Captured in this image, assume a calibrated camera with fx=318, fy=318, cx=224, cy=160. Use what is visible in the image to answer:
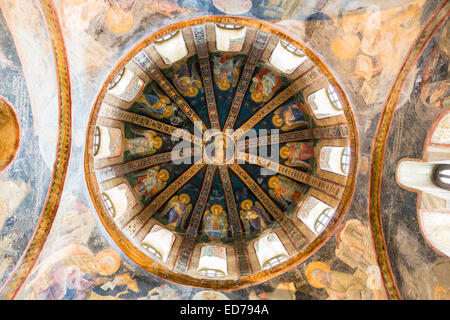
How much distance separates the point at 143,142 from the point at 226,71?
4.17 m

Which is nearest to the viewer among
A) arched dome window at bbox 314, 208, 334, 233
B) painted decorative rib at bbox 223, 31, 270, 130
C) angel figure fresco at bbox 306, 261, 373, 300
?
angel figure fresco at bbox 306, 261, 373, 300

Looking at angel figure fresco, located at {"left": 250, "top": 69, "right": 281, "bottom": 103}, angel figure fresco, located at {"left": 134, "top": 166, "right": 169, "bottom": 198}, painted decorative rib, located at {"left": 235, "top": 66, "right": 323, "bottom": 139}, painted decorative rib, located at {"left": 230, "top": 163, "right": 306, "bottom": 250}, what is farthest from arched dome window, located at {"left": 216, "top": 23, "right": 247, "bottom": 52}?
angel figure fresco, located at {"left": 134, "top": 166, "right": 169, "bottom": 198}

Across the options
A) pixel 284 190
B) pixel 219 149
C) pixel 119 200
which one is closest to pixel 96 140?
pixel 119 200

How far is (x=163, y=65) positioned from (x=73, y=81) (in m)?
4.04

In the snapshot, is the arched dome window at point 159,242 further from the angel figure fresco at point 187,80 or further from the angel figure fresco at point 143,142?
the angel figure fresco at point 187,80

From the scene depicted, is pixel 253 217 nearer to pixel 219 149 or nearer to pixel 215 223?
pixel 215 223

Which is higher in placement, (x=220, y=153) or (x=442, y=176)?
(x=220, y=153)

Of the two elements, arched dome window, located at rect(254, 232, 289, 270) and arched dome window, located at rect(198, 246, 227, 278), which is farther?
arched dome window, located at rect(198, 246, 227, 278)

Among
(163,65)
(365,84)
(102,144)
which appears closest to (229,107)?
(163,65)

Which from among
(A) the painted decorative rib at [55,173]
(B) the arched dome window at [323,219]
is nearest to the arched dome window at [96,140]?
(A) the painted decorative rib at [55,173]

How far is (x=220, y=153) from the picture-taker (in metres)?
13.4

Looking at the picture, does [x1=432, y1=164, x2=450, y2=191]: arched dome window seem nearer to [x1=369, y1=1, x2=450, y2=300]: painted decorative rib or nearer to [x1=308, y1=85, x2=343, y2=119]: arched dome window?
[x1=369, y1=1, x2=450, y2=300]: painted decorative rib

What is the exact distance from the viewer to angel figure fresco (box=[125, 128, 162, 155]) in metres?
11.6

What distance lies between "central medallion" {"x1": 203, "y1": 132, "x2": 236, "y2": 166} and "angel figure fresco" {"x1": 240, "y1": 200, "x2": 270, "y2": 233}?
6.45ft
